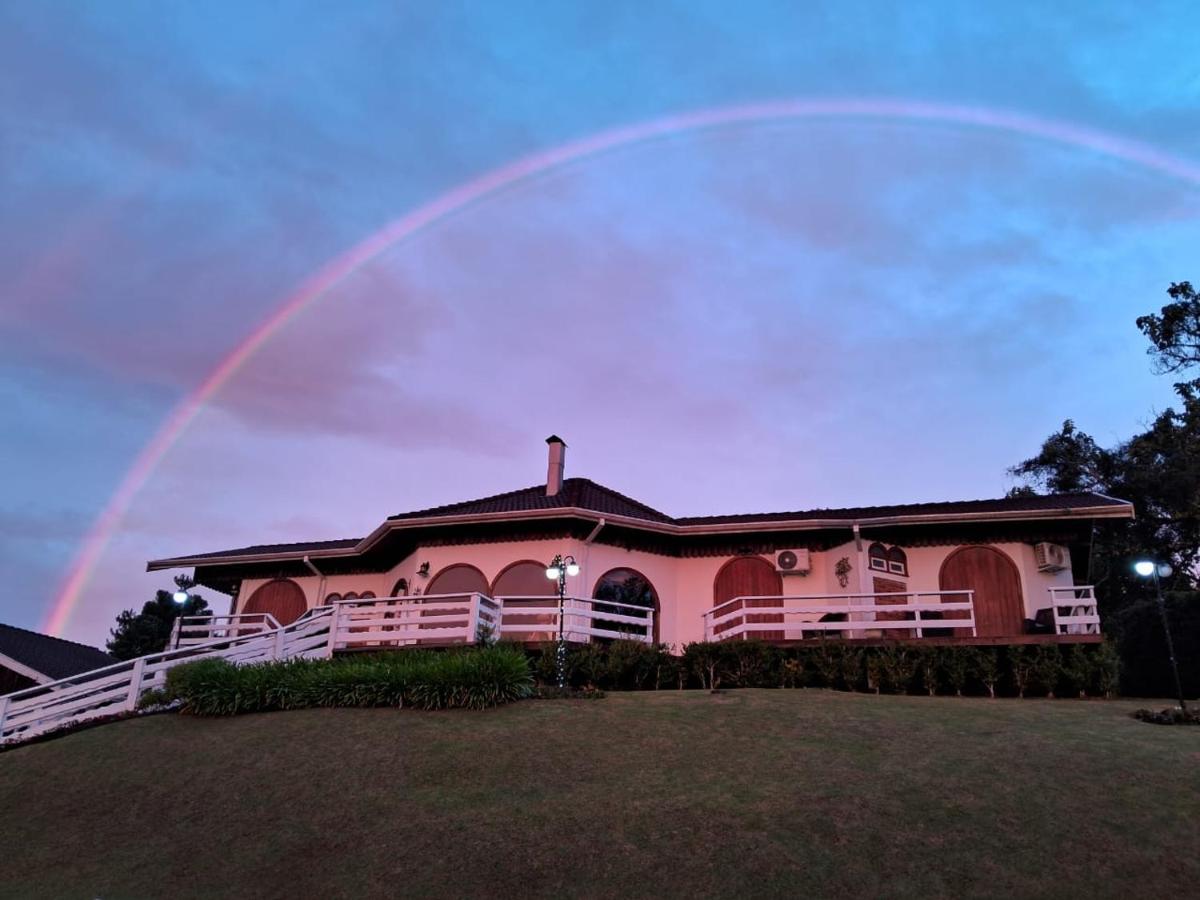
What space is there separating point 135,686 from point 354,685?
13.3 feet

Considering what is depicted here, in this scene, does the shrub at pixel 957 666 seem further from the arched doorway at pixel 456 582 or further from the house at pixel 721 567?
the arched doorway at pixel 456 582

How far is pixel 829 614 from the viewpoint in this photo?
19.9 m

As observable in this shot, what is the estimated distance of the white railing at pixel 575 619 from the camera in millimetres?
18234

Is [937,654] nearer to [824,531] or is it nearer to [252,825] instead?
[824,531]

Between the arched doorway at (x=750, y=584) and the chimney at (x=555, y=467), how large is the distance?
4.68 metres

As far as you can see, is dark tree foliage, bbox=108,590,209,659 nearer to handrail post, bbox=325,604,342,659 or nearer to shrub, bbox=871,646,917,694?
handrail post, bbox=325,604,342,659

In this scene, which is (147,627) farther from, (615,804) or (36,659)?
(615,804)

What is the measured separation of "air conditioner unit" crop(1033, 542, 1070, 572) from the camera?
19516 millimetres

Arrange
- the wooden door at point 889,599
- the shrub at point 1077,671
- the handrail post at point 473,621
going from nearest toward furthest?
1. the shrub at point 1077,671
2. the handrail post at point 473,621
3. the wooden door at point 889,599

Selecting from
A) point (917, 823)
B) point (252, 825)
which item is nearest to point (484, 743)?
point (252, 825)

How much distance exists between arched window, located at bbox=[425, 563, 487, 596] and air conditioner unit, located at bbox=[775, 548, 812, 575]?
7.05 meters

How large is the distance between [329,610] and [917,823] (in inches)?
550

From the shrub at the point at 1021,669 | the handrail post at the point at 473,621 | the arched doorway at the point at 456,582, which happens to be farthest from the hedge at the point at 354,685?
the shrub at the point at 1021,669

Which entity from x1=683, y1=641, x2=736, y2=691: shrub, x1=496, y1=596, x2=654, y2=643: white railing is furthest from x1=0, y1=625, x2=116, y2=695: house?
x1=683, y1=641, x2=736, y2=691: shrub
